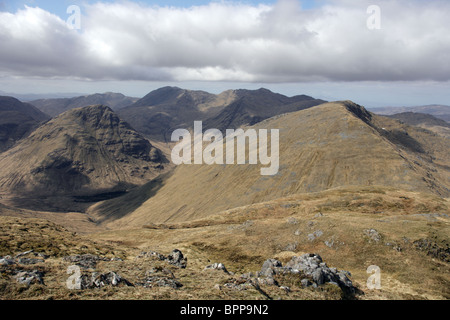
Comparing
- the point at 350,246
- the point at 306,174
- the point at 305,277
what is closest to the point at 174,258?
the point at 305,277

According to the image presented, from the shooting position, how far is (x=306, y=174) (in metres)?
135

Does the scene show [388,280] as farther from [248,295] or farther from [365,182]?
[365,182]

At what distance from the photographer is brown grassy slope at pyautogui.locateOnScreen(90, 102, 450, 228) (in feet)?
407

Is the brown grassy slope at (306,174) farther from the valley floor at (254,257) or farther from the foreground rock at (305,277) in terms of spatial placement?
the foreground rock at (305,277)

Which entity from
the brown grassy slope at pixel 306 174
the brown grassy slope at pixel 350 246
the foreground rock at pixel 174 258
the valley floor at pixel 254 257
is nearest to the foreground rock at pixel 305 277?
the valley floor at pixel 254 257

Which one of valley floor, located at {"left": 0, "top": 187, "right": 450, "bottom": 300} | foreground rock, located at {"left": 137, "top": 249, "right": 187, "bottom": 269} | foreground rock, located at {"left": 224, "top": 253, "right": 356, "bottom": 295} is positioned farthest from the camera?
foreground rock, located at {"left": 137, "top": 249, "right": 187, "bottom": 269}

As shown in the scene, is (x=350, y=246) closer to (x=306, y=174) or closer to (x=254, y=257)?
(x=254, y=257)

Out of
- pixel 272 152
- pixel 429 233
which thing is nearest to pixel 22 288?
pixel 429 233

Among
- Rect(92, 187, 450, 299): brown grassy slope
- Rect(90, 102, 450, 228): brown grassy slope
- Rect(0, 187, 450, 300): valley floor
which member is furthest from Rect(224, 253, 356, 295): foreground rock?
Rect(90, 102, 450, 228): brown grassy slope

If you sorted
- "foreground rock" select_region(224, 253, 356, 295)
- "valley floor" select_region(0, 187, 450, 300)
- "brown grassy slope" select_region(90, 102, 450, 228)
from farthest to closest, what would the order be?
"brown grassy slope" select_region(90, 102, 450, 228) < "foreground rock" select_region(224, 253, 356, 295) < "valley floor" select_region(0, 187, 450, 300)

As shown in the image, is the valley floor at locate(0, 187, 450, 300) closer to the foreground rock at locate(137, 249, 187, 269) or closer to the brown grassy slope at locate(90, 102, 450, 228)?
the foreground rock at locate(137, 249, 187, 269)

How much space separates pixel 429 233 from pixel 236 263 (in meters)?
36.4

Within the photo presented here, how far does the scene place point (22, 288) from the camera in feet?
78.4
